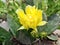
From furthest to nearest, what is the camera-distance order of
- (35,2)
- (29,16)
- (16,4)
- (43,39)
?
(16,4)
(35,2)
(43,39)
(29,16)

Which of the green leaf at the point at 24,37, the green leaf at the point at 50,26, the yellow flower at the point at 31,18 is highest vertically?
the yellow flower at the point at 31,18

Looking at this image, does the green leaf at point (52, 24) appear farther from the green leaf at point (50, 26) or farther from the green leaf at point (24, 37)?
the green leaf at point (24, 37)

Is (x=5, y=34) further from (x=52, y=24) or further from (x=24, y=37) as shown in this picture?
(x=52, y=24)

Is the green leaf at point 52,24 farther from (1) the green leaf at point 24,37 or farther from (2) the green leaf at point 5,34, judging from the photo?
(2) the green leaf at point 5,34

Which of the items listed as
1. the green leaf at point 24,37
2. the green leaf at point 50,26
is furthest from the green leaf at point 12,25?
the green leaf at point 50,26

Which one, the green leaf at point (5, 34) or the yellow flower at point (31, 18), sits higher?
the yellow flower at point (31, 18)

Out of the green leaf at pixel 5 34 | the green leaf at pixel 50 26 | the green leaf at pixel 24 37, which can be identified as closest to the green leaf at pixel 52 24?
the green leaf at pixel 50 26

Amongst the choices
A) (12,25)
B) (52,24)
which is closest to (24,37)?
(12,25)

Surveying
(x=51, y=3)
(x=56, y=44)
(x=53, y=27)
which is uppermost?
(x=51, y=3)

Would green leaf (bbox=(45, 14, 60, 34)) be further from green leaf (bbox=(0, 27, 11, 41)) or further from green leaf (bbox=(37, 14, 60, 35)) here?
green leaf (bbox=(0, 27, 11, 41))

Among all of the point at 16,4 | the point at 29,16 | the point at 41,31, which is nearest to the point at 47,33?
the point at 41,31

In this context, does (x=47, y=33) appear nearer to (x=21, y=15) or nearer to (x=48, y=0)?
(x=21, y=15)
